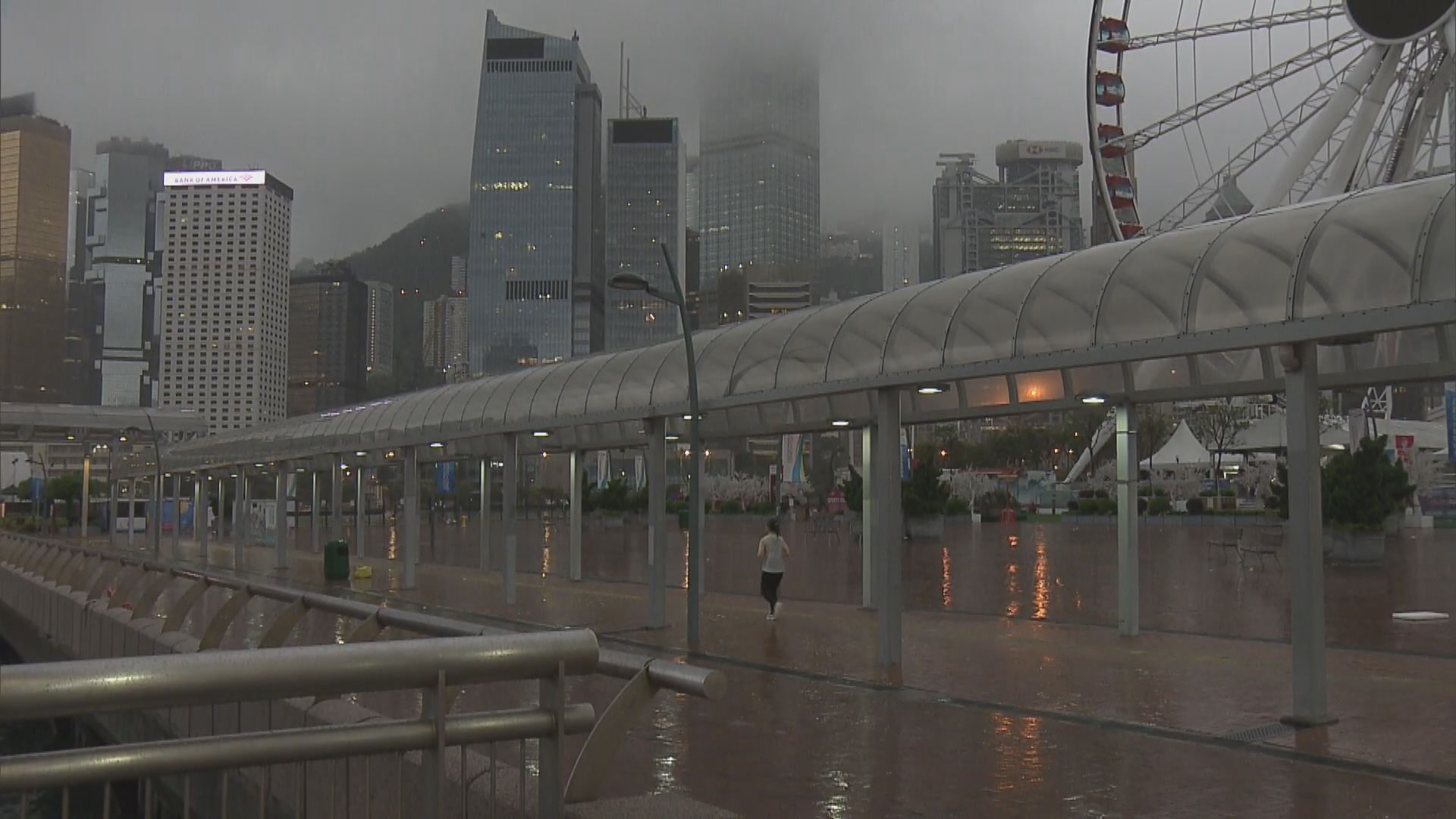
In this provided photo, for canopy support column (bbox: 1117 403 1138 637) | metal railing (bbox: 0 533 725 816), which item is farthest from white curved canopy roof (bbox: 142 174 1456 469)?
metal railing (bbox: 0 533 725 816)

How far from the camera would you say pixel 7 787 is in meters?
3.62

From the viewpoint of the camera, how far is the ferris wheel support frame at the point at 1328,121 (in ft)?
95.4

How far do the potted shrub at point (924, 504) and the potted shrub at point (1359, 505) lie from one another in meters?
15.8

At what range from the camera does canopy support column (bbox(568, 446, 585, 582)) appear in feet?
95.0

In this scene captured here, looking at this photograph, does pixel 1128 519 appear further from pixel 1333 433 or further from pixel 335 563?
pixel 1333 433

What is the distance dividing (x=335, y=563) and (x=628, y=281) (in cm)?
1828

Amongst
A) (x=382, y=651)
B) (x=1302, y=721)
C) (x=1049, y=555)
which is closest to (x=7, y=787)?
(x=382, y=651)

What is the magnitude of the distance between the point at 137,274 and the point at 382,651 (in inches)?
6938

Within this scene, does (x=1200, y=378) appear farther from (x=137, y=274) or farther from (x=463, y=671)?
(x=137, y=274)

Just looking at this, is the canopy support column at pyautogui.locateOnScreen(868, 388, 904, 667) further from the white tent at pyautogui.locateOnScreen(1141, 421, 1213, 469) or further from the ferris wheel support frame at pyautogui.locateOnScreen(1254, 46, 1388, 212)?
the white tent at pyautogui.locateOnScreen(1141, 421, 1213, 469)

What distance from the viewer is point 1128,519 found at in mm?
17719

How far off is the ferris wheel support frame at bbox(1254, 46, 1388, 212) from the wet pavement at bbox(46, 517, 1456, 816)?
9756 mm

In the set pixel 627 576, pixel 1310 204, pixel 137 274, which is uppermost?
pixel 137 274

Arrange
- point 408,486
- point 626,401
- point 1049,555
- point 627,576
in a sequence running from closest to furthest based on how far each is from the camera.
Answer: point 626,401
point 408,486
point 627,576
point 1049,555
